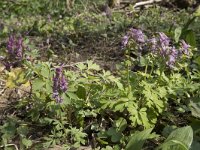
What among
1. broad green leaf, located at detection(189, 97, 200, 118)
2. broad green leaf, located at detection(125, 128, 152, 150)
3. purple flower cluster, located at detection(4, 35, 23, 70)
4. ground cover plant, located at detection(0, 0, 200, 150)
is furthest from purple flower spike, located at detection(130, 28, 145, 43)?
purple flower cluster, located at detection(4, 35, 23, 70)

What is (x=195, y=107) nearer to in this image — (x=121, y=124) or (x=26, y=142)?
(x=121, y=124)

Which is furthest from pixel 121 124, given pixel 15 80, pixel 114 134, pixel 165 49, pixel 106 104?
pixel 15 80

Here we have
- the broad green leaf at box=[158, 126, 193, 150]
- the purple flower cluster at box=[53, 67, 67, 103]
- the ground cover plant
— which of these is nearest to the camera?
the broad green leaf at box=[158, 126, 193, 150]

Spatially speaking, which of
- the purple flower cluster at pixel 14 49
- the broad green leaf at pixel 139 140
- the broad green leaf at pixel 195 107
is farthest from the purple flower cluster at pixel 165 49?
the purple flower cluster at pixel 14 49

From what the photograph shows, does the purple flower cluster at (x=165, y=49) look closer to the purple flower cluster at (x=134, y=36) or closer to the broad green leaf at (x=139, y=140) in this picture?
the purple flower cluster at (x=134, y=36)

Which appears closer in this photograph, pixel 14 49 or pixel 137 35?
pixel 137 35

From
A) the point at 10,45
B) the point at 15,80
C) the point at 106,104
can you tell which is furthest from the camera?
the point at 15,80

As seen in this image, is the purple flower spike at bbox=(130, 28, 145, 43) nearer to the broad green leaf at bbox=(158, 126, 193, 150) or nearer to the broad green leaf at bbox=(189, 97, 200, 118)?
the broad green leaf at bbox=(189, 97, 200, 118)

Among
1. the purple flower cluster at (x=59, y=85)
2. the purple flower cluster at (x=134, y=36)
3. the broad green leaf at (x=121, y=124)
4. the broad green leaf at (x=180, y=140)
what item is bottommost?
the broad green leaf at (x=121, y=124)

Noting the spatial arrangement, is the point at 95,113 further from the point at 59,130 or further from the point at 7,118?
Answer: the point at 7,118

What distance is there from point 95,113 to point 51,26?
12.1 feet

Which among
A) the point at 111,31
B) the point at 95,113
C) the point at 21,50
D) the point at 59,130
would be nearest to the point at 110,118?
the point at 95,113

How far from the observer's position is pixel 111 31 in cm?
544

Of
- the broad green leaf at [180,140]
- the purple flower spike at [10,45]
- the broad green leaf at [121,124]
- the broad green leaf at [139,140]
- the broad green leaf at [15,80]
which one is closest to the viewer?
the broad green leaf at [180,140]
